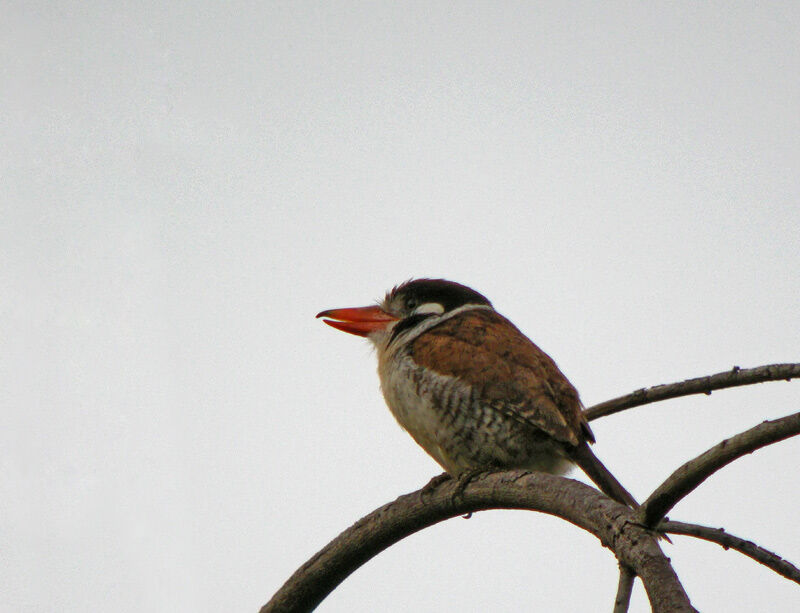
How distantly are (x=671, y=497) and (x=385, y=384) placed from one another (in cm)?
201

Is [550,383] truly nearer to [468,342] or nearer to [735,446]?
[468,342]

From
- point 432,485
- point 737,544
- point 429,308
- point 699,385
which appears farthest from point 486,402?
point 737,544

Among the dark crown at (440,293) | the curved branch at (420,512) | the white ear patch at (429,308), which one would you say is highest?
the dark crown at (440,293)

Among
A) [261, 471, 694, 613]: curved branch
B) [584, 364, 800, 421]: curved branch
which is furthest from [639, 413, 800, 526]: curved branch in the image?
[584, 364, 800, 421]: curved branch

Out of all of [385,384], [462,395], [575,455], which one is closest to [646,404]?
[575,455]

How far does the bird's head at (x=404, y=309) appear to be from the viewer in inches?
162

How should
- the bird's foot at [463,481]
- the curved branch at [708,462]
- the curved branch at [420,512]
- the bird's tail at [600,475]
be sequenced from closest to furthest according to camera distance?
the curved branch at [708,462], the curved branch at [420,512], the bird's foot at [463,481], the bird's tail at [600,475]

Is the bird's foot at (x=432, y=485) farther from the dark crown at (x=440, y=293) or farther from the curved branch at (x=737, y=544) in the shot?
the dark crown at (x=440, y=293)

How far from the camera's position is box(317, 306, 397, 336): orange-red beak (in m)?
4.18

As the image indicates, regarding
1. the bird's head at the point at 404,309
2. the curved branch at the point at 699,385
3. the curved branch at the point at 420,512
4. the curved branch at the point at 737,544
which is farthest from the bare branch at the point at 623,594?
the bird's head at the point at 404,309

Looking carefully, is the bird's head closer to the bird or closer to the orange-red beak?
the orange-red beak

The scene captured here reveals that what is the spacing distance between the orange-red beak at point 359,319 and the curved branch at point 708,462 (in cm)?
250

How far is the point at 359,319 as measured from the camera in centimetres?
423

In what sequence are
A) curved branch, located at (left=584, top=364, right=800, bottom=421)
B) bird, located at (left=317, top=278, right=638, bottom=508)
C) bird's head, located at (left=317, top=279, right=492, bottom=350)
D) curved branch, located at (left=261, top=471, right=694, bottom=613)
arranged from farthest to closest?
bird's head, located at (left=317, top=279, right=492, bottom=350), bird, located at (left=317, top=278, right=638, bottom=508), curved branch, located at (left=584, top=364, right=800, bottom=421), curved branch, located at (left=261, top=471, right=694, bottom=613)
